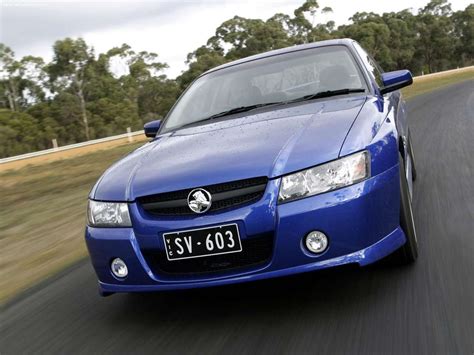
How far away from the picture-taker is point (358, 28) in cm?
6606

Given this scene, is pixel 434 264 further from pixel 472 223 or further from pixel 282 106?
pixel 282 106

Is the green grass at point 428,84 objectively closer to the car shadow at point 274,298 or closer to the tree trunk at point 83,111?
the car shadow at point 274,298

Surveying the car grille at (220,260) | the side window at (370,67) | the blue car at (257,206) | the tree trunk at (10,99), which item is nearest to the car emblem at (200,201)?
the blue car at (257,206)

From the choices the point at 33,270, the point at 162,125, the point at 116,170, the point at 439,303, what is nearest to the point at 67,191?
the point at 33,270

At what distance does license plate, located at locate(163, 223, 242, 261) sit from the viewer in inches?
116

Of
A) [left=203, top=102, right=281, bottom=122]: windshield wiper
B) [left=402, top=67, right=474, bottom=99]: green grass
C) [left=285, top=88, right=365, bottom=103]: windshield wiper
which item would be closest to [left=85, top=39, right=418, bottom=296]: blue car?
[left=285, top=88, right=365, bottom=103]: windshield wiper

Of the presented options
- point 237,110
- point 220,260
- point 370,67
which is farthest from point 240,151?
point 370,67

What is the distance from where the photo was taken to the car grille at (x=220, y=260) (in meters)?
2.98

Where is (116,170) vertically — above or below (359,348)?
above

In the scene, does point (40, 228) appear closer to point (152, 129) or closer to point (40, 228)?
point (40, 228)

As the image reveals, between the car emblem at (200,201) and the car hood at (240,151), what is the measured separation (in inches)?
1.8

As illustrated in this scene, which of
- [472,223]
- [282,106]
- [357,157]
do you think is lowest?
[472,223]

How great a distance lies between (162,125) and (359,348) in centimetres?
267

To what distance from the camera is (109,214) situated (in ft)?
10.7
